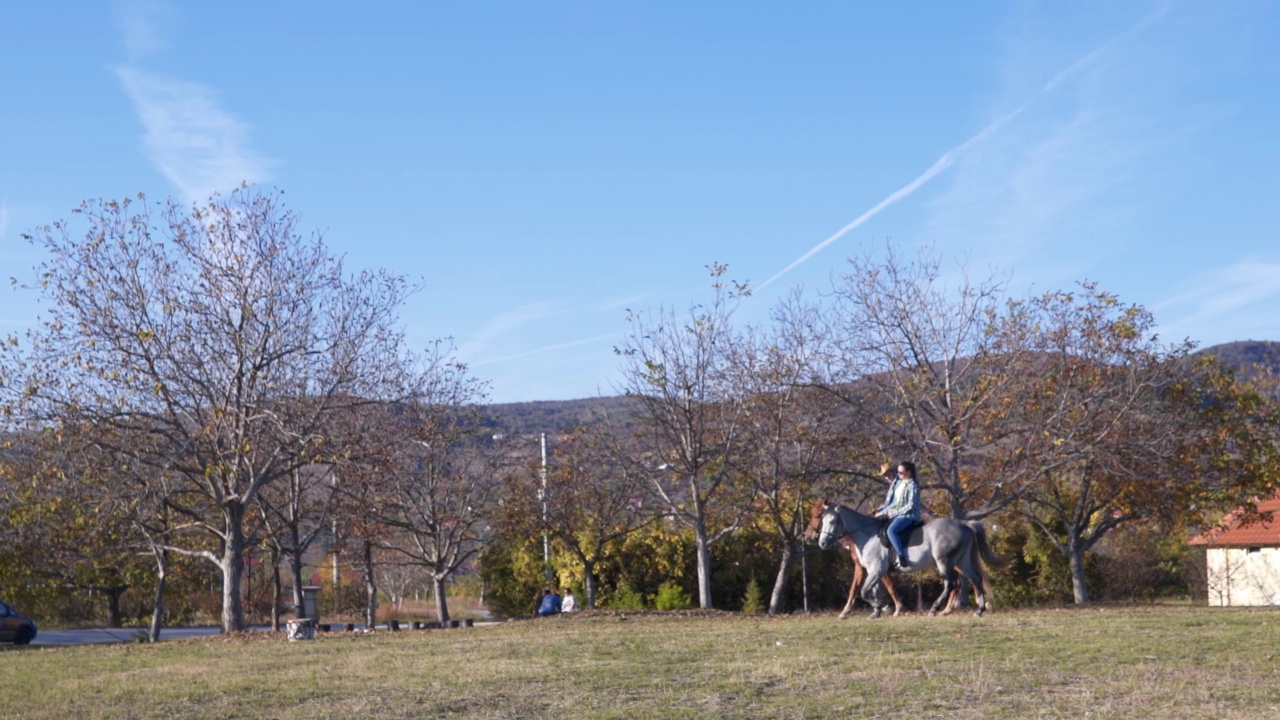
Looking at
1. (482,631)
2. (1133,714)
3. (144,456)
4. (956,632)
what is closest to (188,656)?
(482,631)

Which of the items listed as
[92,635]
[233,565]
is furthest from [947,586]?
[92,635]

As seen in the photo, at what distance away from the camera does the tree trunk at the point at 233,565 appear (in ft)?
80.0

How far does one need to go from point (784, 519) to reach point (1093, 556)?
499 inches

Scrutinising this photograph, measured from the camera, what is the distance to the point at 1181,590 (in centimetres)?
4494

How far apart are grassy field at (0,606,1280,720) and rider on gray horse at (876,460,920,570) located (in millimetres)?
1087

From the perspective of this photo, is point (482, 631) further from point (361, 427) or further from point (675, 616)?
point (361, 427)

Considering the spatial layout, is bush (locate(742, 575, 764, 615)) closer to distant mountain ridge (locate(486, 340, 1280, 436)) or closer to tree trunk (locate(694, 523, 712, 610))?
tree trunk (locate(694, 523, 712, 610))

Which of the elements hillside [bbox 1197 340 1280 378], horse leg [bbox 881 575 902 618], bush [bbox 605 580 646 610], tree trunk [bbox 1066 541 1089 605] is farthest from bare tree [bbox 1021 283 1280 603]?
hillside [bbox 1197 340 1280 378]

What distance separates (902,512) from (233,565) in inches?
538

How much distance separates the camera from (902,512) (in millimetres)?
18109

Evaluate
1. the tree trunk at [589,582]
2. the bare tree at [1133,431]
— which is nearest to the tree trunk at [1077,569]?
the bare tree at [1133,431]

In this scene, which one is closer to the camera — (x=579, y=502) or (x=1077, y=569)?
(x=1077, y=569)

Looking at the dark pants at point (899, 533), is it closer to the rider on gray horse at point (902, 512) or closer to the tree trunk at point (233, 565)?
the rider on gray horse at point (902, 512)

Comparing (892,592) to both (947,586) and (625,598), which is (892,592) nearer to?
(947,586)
